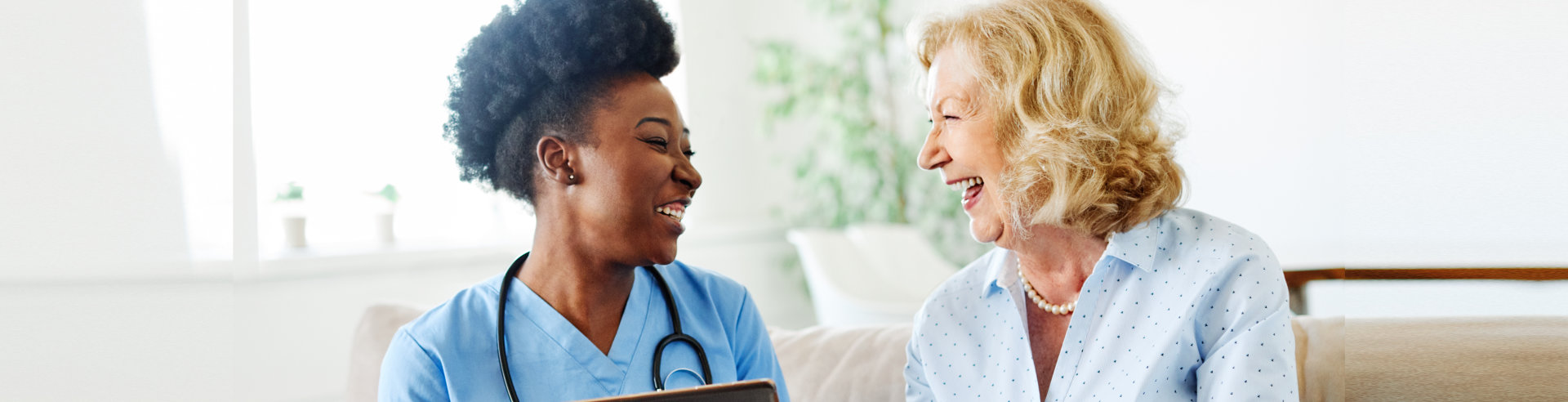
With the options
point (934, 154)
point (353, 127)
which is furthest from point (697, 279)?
point (353, 127)

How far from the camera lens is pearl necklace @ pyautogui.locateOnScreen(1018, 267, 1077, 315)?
121cm

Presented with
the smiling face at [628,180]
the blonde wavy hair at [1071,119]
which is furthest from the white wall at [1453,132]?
the smiling face at [628,180]

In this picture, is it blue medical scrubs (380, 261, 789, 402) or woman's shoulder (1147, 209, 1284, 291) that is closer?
blue medical scrubs (380, 261, 789, 402)

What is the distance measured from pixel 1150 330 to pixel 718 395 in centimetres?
61

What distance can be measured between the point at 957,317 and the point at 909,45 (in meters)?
0.35

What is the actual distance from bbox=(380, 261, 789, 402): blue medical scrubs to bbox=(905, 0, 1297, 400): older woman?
40 cm

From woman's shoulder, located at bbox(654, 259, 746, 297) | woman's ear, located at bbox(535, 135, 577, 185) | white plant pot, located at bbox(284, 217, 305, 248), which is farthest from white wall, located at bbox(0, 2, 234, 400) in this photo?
white plant pot, located at bbox(284, 217, 305, 248)

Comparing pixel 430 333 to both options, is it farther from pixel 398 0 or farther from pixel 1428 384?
pixel 398 0

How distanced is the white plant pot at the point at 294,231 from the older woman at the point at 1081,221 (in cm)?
195

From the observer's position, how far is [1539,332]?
50.3 inches

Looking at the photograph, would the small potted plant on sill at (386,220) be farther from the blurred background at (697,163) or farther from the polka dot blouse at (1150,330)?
the polka dot blouse at (1150,330)

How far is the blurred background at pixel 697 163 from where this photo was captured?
2.54 ft

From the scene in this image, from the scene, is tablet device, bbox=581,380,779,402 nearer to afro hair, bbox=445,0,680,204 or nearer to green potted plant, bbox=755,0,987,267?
afro hair, bbox=445,0,680,204

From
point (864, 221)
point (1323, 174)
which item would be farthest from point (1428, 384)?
point (864, 221)
